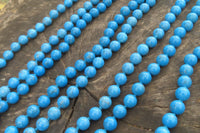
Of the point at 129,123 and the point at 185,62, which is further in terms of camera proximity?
the point at 185,62

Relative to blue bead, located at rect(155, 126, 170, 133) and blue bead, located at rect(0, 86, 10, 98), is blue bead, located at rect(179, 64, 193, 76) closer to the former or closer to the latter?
blue bead, located at rect(155, 126, 170, 133)

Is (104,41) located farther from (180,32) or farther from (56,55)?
(180,32)

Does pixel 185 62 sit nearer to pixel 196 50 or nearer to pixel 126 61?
pixel 196 50

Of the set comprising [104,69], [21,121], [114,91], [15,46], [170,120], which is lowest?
[170,120]

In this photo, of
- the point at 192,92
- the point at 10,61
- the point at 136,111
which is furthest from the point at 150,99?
the point at 10,61

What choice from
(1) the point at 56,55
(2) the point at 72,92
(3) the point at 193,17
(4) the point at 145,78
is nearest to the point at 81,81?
(2) the point at 72,92

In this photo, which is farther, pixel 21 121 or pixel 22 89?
pixel 22 89
